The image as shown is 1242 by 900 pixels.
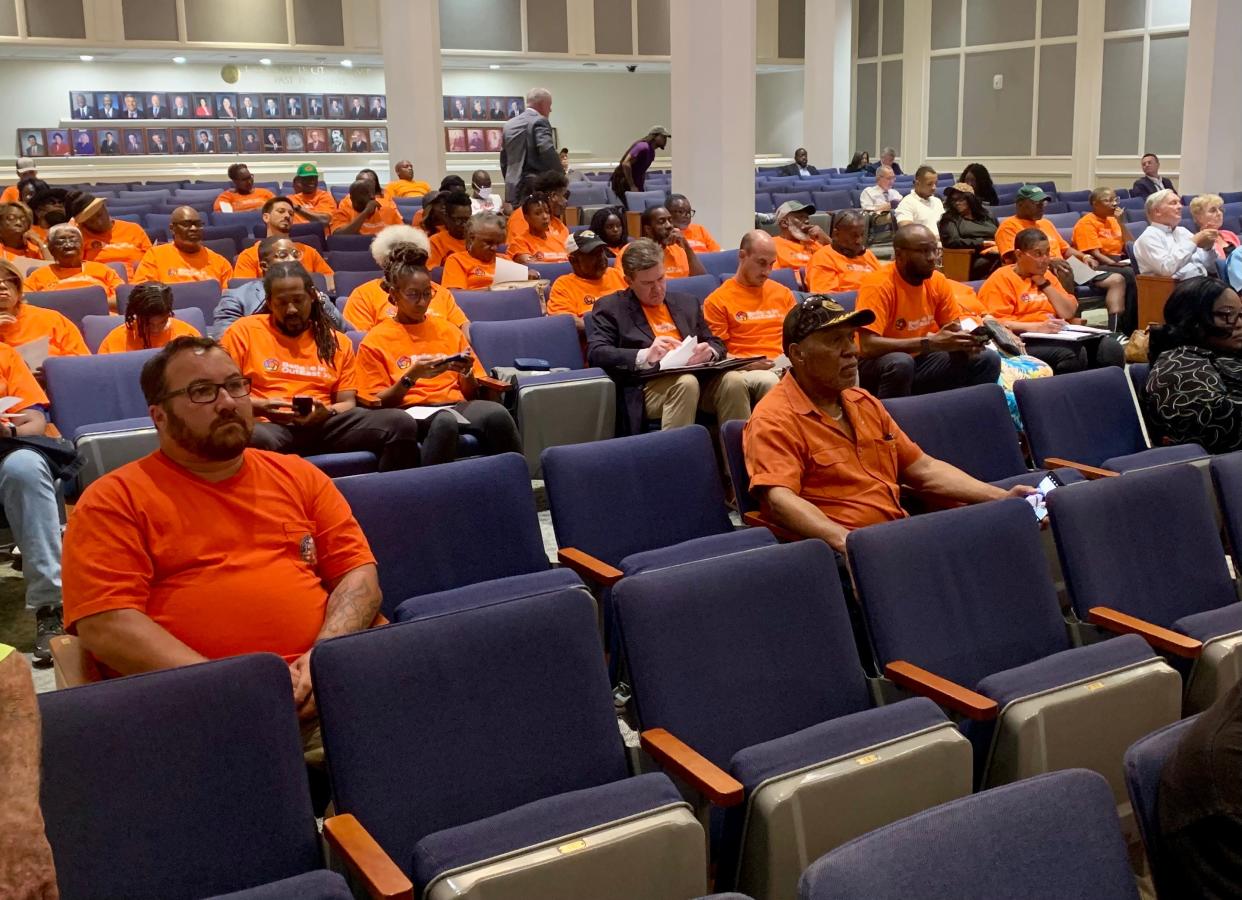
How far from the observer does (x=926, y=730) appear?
2299mm

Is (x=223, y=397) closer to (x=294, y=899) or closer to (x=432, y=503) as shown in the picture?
(x=432, y=503)

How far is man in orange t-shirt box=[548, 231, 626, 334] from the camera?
6.27m

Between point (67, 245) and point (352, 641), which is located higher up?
point (67, 245)

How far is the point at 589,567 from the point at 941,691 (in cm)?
108

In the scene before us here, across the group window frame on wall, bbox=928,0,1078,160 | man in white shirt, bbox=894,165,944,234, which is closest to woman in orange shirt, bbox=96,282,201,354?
man in white shirt, bbox=894,165,944,234

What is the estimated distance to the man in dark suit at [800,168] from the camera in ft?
60.4

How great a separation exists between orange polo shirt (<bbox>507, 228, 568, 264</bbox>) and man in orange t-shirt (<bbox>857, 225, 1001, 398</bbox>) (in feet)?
10.5

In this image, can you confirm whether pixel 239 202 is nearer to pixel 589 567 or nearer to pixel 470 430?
pixel 470 430

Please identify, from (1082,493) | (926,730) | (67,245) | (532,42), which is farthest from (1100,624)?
(532,42)

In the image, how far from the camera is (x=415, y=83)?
1418cm

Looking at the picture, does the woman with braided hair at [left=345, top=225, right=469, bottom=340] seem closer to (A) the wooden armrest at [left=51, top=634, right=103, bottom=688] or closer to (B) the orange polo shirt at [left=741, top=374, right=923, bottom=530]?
(B) the orange polo shirt at [left=741, top=374, right=923, bottom=530]

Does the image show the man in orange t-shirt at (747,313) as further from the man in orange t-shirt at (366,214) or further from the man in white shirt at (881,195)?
the man in white shirt at (881,195)

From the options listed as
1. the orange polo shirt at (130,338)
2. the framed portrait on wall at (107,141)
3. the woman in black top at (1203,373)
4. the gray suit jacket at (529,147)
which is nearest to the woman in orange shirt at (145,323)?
the orange polo shirt at (130,338)

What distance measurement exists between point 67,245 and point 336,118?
15208mm
